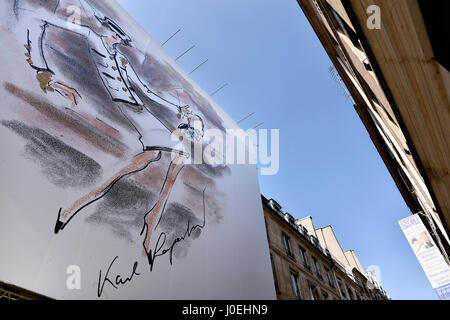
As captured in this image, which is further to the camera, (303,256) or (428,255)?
(303,256)

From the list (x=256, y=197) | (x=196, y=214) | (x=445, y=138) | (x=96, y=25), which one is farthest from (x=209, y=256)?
(x=96, y=25)

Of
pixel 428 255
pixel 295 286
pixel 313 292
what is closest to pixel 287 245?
pixel 295 286

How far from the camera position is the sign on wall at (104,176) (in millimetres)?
6211

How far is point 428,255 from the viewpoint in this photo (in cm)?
1231

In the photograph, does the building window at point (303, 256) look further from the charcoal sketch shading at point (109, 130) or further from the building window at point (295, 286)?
the charcoal sketch shading at point (109, 130)

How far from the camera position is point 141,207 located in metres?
8.66

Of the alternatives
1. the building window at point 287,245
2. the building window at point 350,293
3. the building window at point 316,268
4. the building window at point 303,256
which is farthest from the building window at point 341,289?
the building window at point 287,245

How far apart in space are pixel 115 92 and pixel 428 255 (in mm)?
15098

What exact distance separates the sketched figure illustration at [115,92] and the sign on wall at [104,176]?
0.15 ft

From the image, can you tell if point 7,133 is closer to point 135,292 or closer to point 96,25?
point 135,292

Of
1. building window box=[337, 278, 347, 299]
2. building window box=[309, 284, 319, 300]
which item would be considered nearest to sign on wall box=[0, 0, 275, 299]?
building window box=[309, 284, 319, 300]

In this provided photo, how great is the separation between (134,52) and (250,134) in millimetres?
11653

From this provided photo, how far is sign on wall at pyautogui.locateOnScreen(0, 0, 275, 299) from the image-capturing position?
621 centimetres

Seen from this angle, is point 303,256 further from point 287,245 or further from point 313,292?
point 313,292
